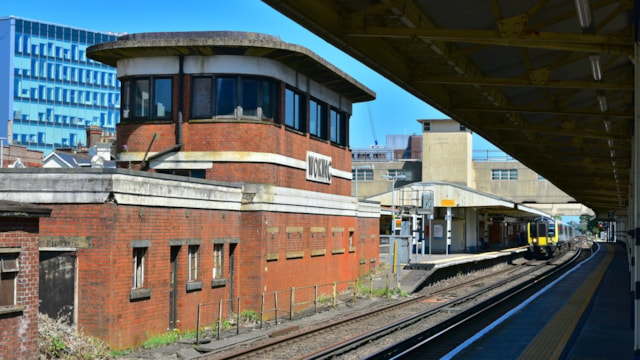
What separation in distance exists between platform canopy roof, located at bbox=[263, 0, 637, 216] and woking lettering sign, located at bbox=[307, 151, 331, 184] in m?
6.44

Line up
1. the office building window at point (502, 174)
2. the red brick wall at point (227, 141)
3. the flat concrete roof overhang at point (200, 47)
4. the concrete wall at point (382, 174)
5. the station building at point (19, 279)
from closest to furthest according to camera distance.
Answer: the station building at point (19, 279) → the flat concrete roof overhang at point (200, 47) → the red brick wall at point (227, 141) → the concrete wall at point (382, 174) → the office building window at point (502, 174)

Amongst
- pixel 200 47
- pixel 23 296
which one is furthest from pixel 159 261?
pixel 200 47

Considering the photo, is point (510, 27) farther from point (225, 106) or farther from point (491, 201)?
point (491, 201)

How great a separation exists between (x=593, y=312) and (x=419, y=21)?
45.8ft

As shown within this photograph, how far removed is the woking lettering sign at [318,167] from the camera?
26250 millimetres

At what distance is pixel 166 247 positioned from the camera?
18.1 metres

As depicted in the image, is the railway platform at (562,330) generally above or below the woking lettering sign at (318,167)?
below

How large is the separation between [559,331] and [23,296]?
11.5 metres

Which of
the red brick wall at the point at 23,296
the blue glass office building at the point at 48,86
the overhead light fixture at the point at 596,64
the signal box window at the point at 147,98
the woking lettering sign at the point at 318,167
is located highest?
the blue glass office building at the point at 48,86

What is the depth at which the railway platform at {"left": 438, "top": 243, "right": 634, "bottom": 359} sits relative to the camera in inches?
603

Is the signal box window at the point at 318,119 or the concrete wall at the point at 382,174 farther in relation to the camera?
the concrete wall at the point at 382,174

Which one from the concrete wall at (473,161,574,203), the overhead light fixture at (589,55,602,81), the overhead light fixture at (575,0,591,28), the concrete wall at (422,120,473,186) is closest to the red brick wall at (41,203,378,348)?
the overhead light fixture at (589,55,602,81)

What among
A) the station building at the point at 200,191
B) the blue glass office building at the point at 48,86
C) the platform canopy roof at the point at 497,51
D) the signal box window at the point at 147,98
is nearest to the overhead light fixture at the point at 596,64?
the platform canopy roof at the point at 497,51

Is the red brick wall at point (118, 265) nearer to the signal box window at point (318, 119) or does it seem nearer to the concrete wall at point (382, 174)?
the signal box window at point (318, 119)
